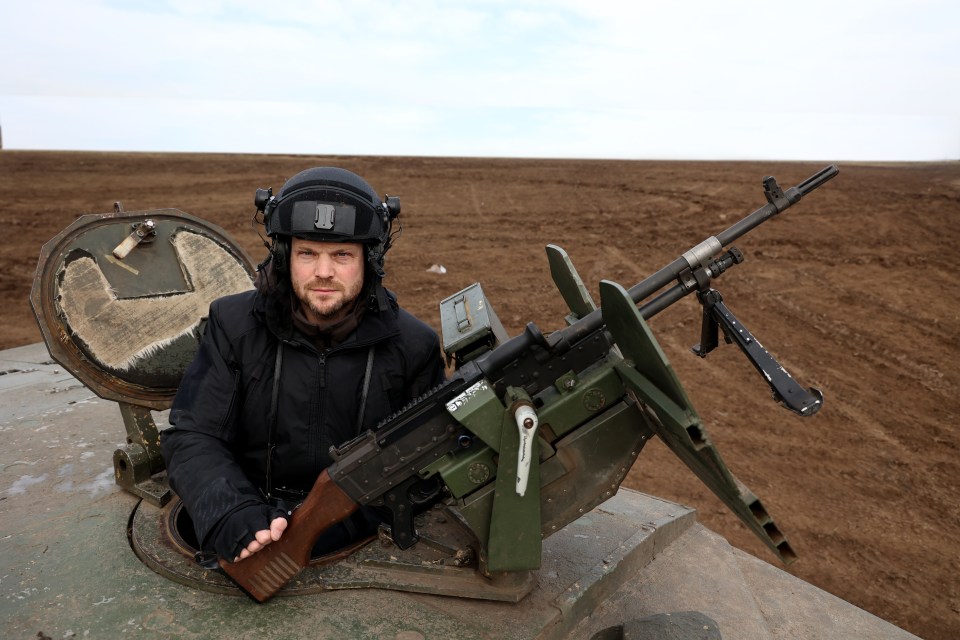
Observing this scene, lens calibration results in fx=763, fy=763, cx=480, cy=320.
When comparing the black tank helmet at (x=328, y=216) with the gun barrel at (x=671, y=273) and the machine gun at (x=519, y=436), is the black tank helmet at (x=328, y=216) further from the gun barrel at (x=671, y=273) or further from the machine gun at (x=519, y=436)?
the gun barrel at (x=671, y=273)

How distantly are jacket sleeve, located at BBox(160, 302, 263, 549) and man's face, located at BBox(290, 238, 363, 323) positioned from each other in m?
0.37

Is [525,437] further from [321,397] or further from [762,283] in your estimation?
[762,283]

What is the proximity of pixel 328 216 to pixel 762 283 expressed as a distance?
362 inches

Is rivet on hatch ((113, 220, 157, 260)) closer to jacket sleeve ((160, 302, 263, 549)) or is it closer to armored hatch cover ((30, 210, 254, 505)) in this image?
armored hatch cover ((30, 210, 254, 505))

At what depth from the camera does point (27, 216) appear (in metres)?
14.7

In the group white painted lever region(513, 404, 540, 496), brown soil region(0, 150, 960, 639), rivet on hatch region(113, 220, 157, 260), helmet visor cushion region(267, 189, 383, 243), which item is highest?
helmet visor cushion region(267, 189, 383, 243)

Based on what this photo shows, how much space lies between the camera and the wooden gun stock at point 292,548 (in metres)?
2.43

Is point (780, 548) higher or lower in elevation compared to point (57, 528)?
higher

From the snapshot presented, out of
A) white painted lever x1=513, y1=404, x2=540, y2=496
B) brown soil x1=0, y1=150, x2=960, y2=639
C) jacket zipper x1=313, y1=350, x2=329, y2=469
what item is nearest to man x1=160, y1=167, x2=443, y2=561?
jacket zipper x1=313, y1=350, x2=329, y2=469

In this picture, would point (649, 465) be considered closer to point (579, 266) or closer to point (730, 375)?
point (730, 375)

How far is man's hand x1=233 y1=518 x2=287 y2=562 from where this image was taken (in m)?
2.38

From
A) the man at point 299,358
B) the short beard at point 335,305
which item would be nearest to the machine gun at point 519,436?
the man at point 299,358

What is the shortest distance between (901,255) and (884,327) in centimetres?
290

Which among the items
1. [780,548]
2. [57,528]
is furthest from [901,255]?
[57,528]
